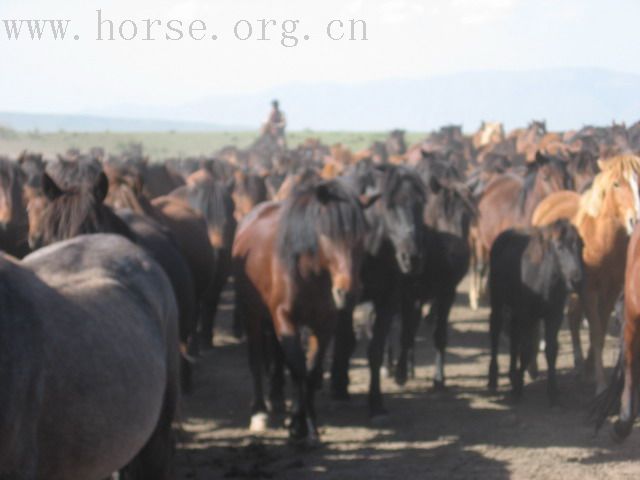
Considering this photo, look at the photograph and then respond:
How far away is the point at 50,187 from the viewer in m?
5.54

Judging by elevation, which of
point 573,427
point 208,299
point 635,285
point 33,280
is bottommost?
point 573,427

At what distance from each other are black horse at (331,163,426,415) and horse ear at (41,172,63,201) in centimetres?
348

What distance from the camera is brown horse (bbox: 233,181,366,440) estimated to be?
6.93 meters

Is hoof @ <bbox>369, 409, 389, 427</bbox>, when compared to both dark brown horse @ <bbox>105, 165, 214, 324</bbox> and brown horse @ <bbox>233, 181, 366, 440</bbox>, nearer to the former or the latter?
brown horse @ <bbox>233, 181, 366, 440</bbox>

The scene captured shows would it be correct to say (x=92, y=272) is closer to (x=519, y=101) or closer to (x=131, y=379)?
(x=131, y=379)

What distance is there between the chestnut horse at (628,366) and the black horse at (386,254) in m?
1.99

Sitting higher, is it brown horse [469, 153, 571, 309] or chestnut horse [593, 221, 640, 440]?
brown horse [469, 153, 571, 309]

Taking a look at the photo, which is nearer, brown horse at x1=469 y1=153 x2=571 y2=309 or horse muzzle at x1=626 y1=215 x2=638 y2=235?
horse muzzle at x1=626 y1=215 x2=638 y2=235

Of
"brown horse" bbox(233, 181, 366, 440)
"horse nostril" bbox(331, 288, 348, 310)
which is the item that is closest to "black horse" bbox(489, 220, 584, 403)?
"brown horse" bbox(233, 181, 366, 440)

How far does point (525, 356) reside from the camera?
881cm

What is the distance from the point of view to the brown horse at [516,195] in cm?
1214

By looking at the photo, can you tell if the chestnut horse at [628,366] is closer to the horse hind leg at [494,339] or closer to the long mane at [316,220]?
the horse hind leg at [494,339]

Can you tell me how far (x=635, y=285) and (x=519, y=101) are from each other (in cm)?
16342

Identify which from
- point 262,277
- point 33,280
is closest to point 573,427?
point 262,277
